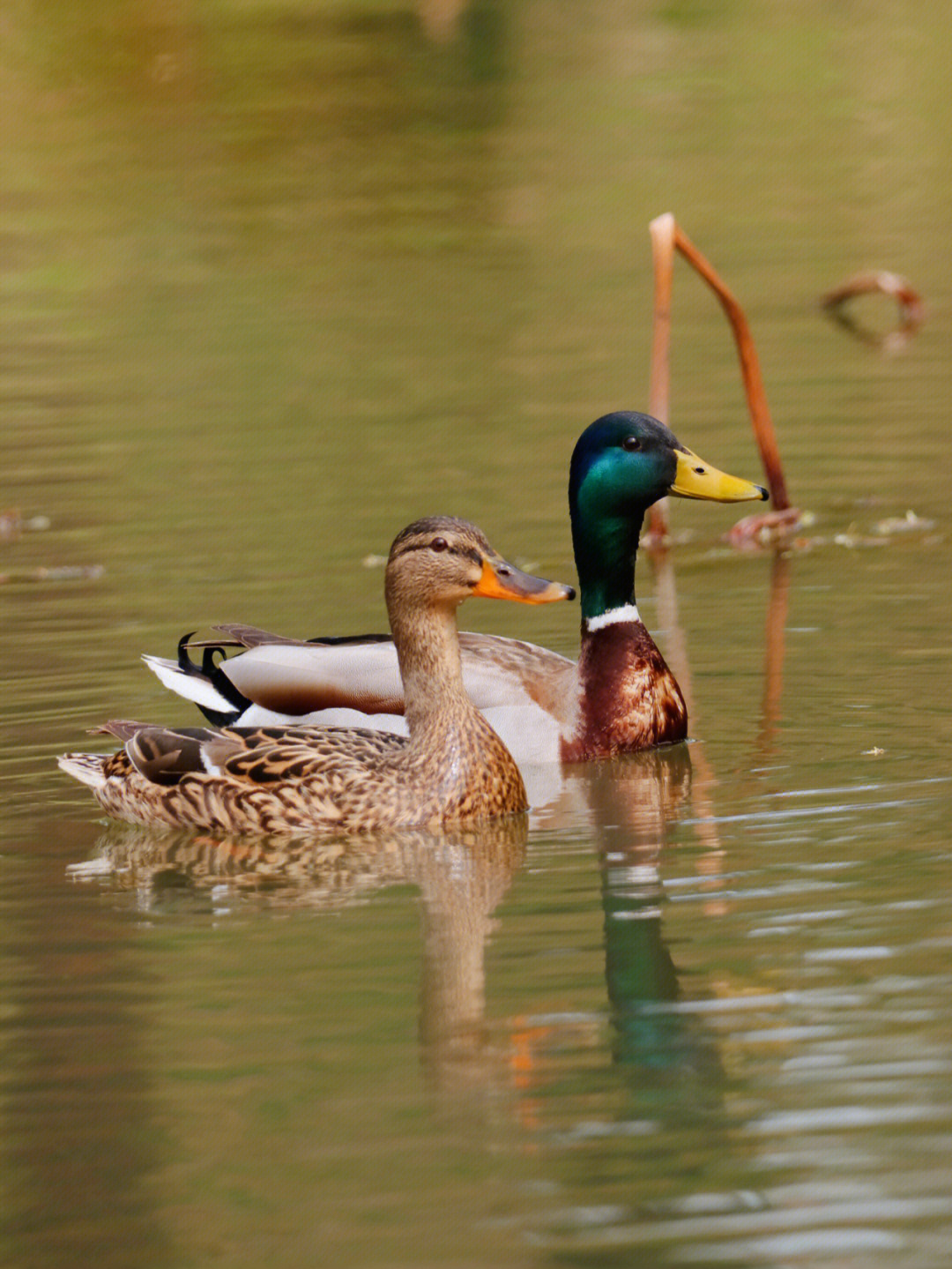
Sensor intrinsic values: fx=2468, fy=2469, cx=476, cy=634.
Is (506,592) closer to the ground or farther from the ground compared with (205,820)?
→ farther from the ground

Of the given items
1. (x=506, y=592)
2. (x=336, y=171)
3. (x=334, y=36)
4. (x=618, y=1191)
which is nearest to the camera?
(x=618, y=1191)

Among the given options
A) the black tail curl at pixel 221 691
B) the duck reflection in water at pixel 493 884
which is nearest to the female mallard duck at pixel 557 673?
the black tail curl at pixel 221 691

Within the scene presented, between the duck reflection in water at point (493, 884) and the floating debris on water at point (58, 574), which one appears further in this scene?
the floating debris on water at point (58, 574)

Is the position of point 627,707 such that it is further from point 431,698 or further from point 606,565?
point 431,698

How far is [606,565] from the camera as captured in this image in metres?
9.12

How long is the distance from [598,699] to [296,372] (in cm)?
928

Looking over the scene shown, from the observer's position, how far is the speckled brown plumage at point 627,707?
8.67 m

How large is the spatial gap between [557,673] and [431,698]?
1.16 m

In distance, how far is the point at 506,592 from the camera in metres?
7.64

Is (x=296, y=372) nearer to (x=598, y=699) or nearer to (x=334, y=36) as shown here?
(x=598, y=699)

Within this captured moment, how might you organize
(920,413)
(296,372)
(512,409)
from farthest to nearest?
(296,372) < (512,409) < (920,413)

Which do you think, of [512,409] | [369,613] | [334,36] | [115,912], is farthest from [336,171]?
[115,912]

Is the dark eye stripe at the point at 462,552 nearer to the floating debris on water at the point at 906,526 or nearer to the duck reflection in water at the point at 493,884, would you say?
the duck reflection in water at the point at 493,884

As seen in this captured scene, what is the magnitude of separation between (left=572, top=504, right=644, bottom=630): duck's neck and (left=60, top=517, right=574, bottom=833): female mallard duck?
130 cm
